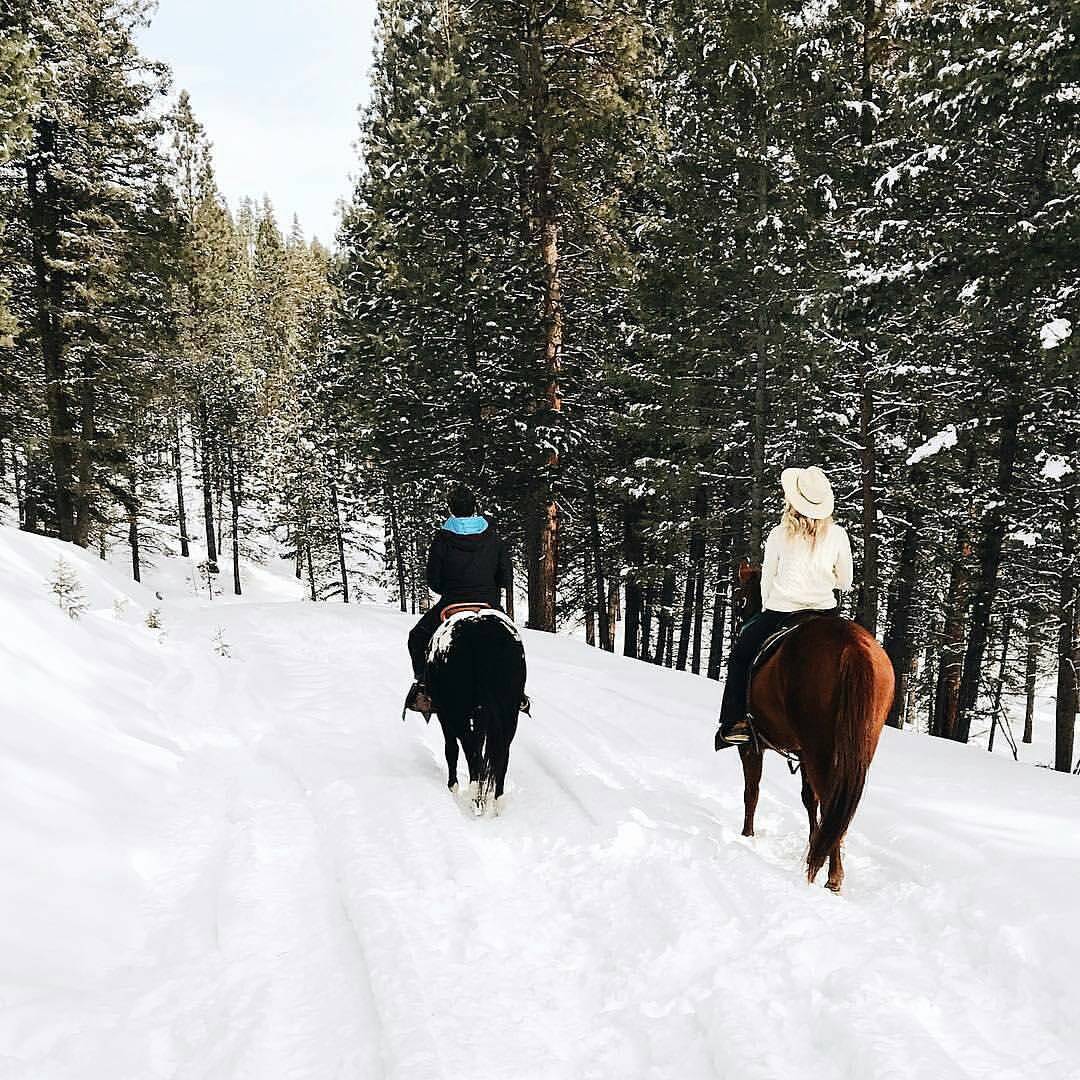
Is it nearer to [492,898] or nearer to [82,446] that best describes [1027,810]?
[492,898]

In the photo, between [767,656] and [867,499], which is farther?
[867,499]

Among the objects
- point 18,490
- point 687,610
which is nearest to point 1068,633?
point 687,610

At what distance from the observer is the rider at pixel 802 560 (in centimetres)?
523

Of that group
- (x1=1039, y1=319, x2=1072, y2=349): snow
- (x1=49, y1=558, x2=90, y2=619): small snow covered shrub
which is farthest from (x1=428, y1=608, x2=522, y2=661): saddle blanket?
(x1=1039, y1=319, x2=1072, y2=349): snow

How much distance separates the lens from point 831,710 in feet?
15.1

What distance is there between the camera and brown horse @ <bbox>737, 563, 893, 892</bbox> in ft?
14.6

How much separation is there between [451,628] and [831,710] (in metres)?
3.06

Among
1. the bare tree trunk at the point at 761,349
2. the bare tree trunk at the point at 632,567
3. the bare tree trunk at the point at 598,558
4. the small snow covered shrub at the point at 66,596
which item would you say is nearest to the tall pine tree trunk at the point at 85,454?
the small snow covered shrub at the point at 66,596

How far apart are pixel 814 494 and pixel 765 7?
12341mm

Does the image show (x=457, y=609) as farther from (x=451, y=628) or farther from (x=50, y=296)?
(x=50, y=296)

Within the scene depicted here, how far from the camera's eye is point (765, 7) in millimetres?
13305

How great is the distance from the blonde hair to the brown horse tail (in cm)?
99

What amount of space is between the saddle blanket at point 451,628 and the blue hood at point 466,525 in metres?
0.72

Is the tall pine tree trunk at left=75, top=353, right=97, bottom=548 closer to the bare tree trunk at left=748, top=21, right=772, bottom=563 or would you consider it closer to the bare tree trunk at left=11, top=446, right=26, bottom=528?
the bare tree trunk at left=11, top=446, right=26, bottom=528
